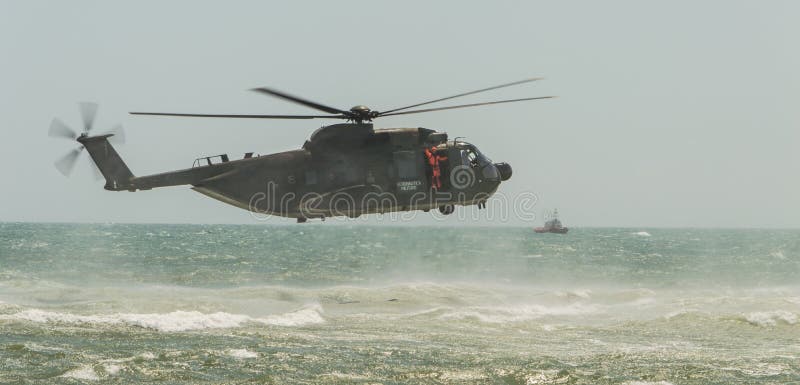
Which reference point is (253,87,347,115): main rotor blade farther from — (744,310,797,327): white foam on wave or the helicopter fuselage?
(744,310,797,327): white foam on wave

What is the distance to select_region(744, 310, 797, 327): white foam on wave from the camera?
83.2 ft

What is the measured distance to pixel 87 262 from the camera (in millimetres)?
53375

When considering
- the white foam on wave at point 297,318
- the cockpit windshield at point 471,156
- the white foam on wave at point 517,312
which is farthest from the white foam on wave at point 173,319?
the cockpit windshield at point 471,156

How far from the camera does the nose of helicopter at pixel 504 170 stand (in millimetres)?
18747

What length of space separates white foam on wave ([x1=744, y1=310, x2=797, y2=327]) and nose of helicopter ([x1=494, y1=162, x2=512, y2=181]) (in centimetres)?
1205

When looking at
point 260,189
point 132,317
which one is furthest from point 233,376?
point 132,317

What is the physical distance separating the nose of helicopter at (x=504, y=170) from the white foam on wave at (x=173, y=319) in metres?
8.27

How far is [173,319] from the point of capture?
21.9 meters

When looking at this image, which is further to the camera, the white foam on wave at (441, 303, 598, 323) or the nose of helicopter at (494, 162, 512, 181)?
the white foam on wave at (441, 303, 598, 323)

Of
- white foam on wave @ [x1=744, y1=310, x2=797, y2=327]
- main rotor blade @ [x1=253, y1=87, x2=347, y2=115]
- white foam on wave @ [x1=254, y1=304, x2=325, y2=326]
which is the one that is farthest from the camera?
white foam on wave @ [x1=744, y1=310, x2=797, y2=327]

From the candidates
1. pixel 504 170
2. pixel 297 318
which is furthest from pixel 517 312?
pixel 504 170

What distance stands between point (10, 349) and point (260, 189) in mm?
6142

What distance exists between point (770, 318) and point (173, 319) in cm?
1915

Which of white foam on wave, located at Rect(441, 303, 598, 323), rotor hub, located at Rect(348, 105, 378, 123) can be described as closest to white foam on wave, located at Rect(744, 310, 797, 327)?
white foam on wave, located at Rect(441, 303, 598, 323)
